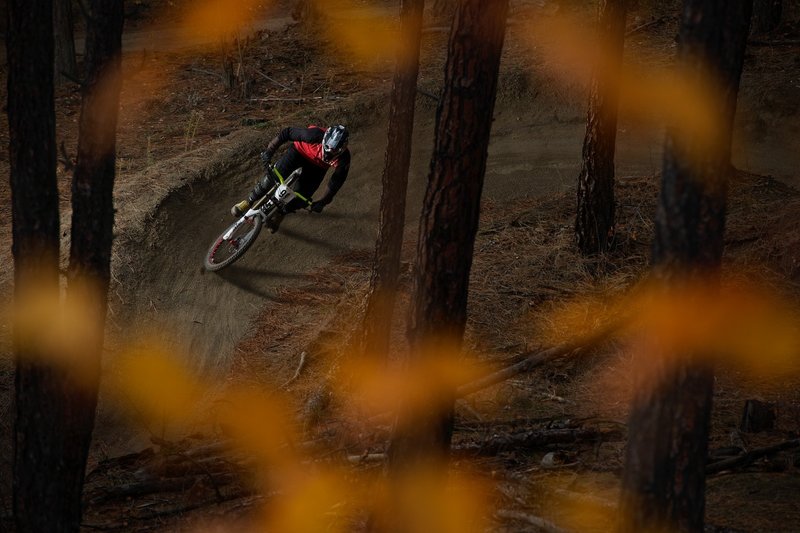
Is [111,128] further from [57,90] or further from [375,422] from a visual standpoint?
[57,90]

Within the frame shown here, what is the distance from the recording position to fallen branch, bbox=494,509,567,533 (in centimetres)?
790

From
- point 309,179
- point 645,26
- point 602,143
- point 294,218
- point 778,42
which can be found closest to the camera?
point 602,143

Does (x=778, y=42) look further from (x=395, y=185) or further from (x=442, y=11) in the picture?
(x=395, y=185)

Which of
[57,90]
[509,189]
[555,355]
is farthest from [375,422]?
[57,90]

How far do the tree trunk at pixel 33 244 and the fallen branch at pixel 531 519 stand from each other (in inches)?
147

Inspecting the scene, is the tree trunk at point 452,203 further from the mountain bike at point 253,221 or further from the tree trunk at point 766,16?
the tree trunk at point 766,16

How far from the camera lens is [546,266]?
598 inches

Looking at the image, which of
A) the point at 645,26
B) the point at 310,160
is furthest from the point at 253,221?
the point at 645,26

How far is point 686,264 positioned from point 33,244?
16.1ft

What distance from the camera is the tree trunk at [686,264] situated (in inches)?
228

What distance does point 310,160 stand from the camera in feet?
48.1

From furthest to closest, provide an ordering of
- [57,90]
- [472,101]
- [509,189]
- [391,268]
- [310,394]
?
[57,90] → [509,189] → [310,394] → [391,268] → [472,101]

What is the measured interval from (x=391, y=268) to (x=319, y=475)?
9.88 ft

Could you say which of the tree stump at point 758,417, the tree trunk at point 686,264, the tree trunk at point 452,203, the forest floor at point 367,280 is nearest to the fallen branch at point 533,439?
the forest floor at point 367,280
